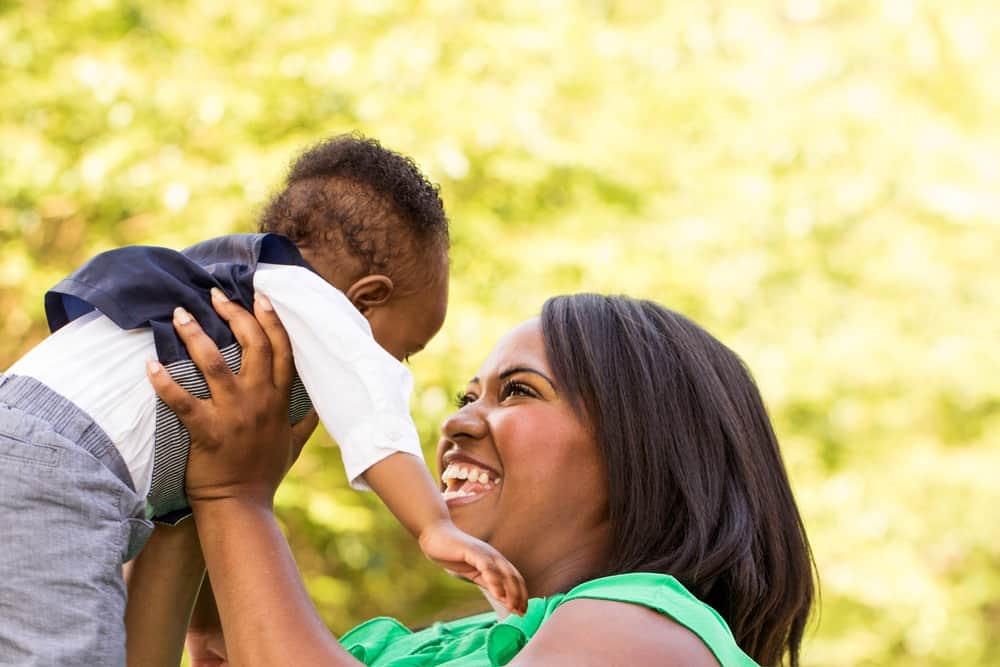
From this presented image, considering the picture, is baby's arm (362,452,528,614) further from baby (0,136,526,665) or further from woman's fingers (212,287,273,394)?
woman's fingers (212,287,273,394)

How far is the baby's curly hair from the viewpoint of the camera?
8.31ft

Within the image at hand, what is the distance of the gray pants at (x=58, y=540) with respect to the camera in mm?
1852

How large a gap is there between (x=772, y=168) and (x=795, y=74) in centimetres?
48

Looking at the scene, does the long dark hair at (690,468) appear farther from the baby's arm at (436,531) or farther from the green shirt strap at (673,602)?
the baby's arm at (436,531)

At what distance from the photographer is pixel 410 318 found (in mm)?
2602

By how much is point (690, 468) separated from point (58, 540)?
3.40ft

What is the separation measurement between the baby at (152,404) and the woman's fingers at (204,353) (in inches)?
0.4

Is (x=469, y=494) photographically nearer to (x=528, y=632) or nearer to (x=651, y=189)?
(x=528, y=632)

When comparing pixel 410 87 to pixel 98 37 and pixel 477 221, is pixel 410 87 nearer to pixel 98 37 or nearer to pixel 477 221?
pixel 477 221

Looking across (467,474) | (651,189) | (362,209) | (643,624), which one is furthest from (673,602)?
(651,189)

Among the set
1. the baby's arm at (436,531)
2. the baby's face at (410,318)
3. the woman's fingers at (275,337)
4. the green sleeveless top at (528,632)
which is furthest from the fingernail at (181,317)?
the green sleeveless top at (528,632)

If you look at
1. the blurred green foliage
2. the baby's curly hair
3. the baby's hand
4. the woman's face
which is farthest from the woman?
the blurred green foliage

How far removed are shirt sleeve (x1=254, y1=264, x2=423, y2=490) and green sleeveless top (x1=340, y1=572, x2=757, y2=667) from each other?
33 cm

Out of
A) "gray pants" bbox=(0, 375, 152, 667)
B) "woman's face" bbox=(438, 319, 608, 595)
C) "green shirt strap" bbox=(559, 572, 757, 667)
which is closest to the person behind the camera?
"gray pants" bbox=(0, 375, 152, 667)
